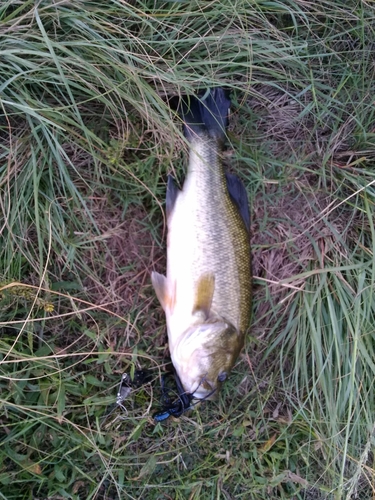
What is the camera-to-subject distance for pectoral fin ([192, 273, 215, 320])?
2248mm

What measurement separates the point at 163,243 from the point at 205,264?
0.34 m

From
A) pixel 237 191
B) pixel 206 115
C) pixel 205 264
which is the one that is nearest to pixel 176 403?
pixel 205 264

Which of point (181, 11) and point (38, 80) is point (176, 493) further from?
point (181, 11)

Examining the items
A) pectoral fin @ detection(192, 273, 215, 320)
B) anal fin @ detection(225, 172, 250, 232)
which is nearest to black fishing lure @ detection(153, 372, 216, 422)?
pectoral fin @ detection(192, 273, 215, 320)

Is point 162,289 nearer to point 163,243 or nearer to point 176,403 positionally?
point 163,243

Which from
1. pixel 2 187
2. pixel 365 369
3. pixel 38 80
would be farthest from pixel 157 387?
pixel 38 80

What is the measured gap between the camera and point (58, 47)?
214cm

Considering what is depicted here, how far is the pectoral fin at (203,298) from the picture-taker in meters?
2.25

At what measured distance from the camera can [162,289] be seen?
2.36 m

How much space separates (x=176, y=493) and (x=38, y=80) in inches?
89.2

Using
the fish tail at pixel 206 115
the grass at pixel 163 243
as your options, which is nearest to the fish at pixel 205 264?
the fish tail at pixel 206 115

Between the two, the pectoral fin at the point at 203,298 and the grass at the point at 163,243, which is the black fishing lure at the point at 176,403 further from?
the pectoral fin at the point at 203,298

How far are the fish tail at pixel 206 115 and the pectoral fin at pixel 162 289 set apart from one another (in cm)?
76

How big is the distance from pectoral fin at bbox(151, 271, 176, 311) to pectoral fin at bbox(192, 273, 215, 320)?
0.16m
